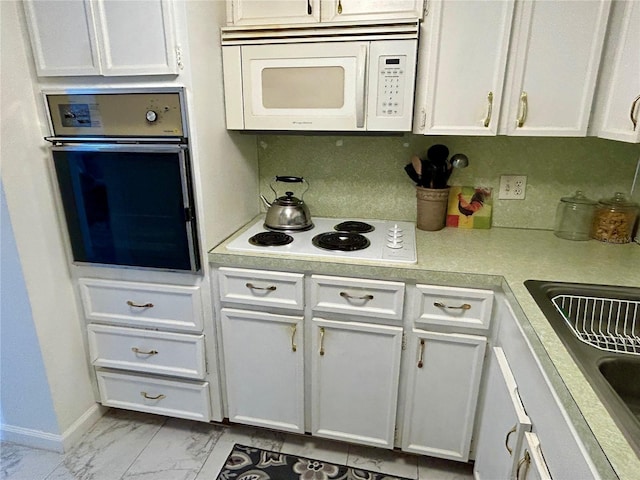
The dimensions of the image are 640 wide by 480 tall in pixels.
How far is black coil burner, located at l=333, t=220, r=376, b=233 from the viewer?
186 centimetres

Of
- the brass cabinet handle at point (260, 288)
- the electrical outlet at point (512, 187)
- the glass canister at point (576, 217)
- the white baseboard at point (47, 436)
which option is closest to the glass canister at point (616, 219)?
the glass canister at point (576, 217)

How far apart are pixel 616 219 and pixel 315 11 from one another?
1502mm

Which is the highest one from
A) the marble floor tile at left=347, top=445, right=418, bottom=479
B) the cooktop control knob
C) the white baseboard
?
the cooktop control knob

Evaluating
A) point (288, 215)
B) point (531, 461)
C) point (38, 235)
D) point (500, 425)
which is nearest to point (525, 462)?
point (531, 461)

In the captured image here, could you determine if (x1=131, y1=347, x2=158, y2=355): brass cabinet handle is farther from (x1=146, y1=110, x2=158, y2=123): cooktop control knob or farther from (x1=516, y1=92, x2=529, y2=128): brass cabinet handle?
(x1=516, y1=92, x2=529, y2=128): brass cabinet handle

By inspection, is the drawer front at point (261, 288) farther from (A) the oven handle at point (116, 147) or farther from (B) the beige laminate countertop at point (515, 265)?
(A) the oven handle at point (116, 147)

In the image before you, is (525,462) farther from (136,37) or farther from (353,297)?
(136,37)

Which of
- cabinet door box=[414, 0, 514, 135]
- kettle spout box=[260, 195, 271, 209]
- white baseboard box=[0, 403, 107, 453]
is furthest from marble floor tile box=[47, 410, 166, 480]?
cabinet door box=[414, 0, 514, 135]

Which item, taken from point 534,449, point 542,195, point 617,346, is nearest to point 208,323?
point 534,449

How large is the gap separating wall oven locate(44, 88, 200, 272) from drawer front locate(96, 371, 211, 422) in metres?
0.57

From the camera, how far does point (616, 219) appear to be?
168cm

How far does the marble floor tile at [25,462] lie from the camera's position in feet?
5.53

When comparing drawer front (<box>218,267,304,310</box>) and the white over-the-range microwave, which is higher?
the white over-the-range microwave

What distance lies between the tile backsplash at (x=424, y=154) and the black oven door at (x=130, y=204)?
0.66 m
